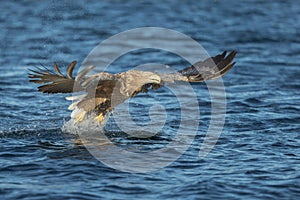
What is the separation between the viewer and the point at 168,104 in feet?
40.1

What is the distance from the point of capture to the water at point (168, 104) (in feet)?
26.2

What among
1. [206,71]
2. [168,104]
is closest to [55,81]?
[206,71]

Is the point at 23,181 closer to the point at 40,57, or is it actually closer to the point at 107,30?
the point at 40,57

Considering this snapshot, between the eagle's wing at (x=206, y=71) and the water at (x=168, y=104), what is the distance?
3.37 feet

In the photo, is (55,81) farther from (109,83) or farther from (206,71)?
(206,71)

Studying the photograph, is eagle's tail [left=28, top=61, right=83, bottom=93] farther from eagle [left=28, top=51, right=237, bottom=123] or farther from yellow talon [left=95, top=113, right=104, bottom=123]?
yellow talon [left=95, top=113, right=104, bottom=123]

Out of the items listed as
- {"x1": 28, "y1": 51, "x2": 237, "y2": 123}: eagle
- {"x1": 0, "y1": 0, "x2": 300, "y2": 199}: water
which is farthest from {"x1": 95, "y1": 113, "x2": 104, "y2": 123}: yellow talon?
{"x1": 0, "y1": 0, "x2": 300, "y2": 199}: water

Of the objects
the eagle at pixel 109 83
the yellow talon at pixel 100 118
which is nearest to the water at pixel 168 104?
the yellow talon at pixel 100 118

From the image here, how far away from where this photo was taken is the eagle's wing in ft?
30.3

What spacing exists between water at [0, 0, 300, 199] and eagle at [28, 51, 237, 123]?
1.99 feet

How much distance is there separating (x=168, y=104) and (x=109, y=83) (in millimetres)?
3363

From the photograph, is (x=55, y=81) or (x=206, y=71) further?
(x=206, y=71)

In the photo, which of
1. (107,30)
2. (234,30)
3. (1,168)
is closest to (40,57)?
(107,30)

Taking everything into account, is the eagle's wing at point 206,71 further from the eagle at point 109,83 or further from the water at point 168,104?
the water at point 168,104
